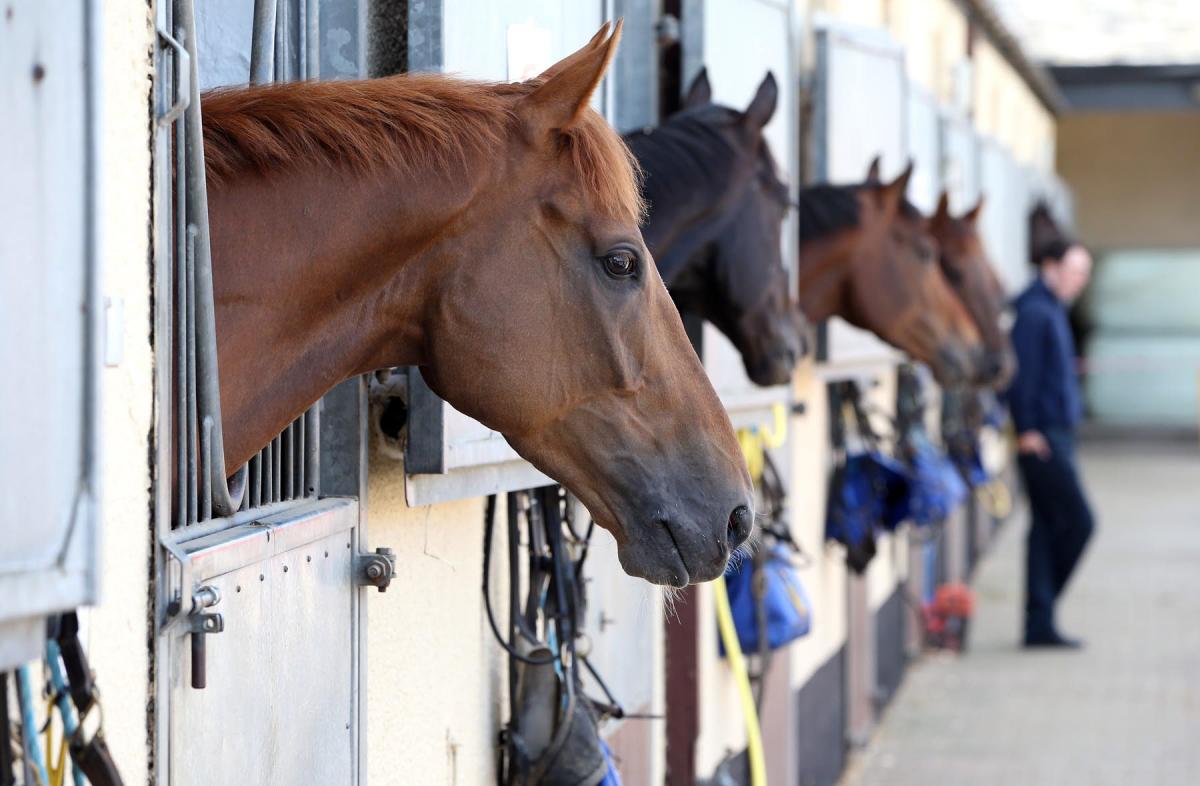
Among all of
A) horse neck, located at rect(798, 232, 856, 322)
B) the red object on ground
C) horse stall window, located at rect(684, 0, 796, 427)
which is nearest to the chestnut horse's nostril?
horse stall window, located at rect(684, 0, 796, 427)

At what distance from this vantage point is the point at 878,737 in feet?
21.8

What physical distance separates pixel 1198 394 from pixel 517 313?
19188mm

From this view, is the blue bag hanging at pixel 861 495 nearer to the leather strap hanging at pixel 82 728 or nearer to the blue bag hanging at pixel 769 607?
the blue bag hanging at pixel 769 607

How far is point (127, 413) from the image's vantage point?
156 cm

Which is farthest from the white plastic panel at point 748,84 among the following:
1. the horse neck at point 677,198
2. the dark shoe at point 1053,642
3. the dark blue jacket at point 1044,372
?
the dark shoe at point 1053,642

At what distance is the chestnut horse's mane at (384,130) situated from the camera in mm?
1806

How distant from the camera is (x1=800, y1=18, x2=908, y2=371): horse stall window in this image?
5152mm

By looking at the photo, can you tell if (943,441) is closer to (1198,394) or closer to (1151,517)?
(1151,517)

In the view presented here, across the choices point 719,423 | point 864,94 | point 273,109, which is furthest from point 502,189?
point 864,94

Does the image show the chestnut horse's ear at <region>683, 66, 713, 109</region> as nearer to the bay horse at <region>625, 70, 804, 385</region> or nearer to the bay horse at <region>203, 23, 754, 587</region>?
the bay horse at <region>625, 70, 804, 385</region>

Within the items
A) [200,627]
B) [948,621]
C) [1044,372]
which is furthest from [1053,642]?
[200,627]

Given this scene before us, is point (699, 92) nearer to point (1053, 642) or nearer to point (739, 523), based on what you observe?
point (739, 523)

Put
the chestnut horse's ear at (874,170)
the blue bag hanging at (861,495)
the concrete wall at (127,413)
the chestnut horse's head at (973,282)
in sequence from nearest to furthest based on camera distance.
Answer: the concrete wall at (127,413) → the chestnut horse's ear at (874,170) → the blue bag hanging at (861,495) → the chestnut horse's head at (973,282)

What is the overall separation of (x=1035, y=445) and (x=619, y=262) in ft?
20.4
